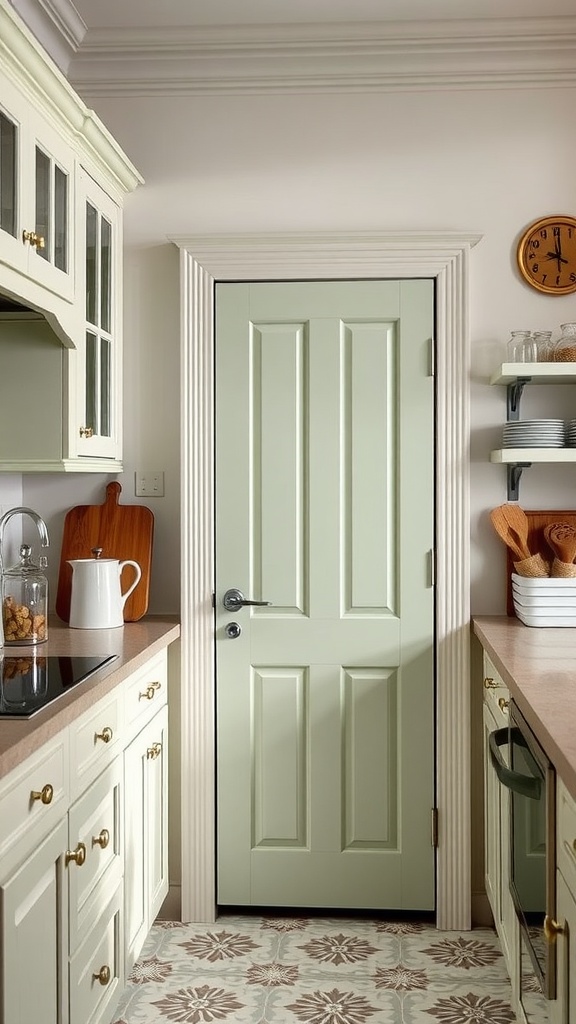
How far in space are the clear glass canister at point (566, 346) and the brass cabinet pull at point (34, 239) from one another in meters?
1.53

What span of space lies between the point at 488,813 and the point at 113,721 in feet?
3.95

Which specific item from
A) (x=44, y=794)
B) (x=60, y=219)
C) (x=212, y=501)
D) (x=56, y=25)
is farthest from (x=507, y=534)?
(x=56, y=25)

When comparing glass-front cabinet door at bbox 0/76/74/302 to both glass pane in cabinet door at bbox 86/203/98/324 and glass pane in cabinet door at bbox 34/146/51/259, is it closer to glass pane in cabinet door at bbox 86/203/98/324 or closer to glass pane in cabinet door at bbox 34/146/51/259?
glass pane in cabinet door at bbox 34/146/51/259

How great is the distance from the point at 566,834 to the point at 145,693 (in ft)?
4.24

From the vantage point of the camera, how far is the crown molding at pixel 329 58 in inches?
114

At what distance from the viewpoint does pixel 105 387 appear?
283cm

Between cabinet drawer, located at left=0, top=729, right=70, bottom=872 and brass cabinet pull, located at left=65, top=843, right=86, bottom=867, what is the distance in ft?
0.31

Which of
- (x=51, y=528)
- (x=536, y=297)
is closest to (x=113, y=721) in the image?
(x=51, y=528)

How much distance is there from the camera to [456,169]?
9.75ft

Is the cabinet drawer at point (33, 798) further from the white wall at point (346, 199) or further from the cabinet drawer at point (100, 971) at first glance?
the white wall at point (346, 199)

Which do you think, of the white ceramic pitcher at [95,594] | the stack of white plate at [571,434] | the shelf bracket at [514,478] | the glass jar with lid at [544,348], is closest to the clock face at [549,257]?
the glass jar with lid at [544,348]

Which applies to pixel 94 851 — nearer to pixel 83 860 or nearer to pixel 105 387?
pixel 83 860

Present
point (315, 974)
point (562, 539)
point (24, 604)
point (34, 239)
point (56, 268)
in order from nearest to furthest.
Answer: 1. point (34, 239)
2. point (56, 268)
3. point (24, 604)
4. point (315, 974)
5. point (562, 539)

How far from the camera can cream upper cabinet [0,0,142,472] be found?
2.07 m
